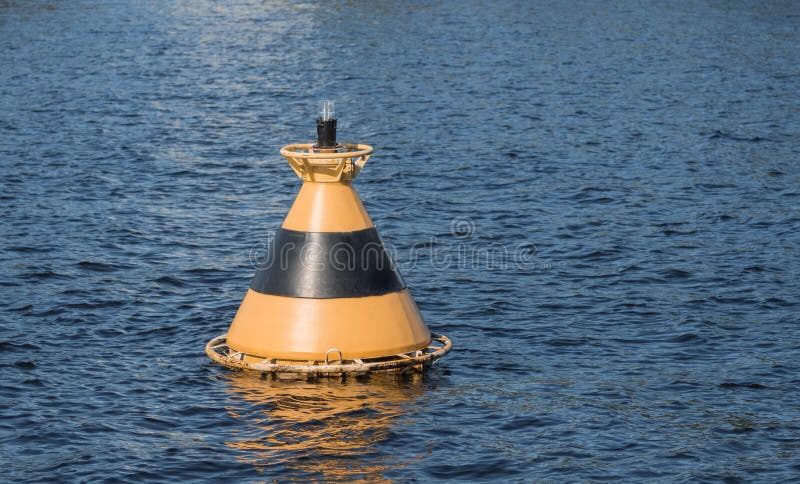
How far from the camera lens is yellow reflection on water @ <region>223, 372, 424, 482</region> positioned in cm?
975

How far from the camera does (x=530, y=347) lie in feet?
43.0

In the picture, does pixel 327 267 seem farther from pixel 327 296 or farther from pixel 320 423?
pixel 320 423

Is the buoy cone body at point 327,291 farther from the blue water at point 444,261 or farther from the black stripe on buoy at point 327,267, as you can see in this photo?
the blue water at point 444,261

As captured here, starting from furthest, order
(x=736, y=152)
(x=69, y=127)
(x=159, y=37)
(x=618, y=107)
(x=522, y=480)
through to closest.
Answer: (x=159, y=37)
(x=618, y=107)
(x=69, y=127)
(x=736, y=152)
(x=522, y=480)

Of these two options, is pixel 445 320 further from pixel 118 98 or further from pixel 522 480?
pixel 118 98

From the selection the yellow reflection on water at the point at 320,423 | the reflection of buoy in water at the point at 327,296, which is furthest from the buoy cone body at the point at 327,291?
the yellow reflection on water at the point at 320,423

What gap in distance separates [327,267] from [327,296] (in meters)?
0.28

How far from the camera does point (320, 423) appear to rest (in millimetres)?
10523

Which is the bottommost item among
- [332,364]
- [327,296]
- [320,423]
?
[320,423]

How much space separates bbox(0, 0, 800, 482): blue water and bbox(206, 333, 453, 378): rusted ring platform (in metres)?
0.16

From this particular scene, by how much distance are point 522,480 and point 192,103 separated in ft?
85.3

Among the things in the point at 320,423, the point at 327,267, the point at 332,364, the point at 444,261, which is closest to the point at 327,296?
the point at 327,267

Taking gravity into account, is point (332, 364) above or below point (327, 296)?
below

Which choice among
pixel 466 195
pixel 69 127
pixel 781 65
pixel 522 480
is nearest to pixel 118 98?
pixel 69 127
